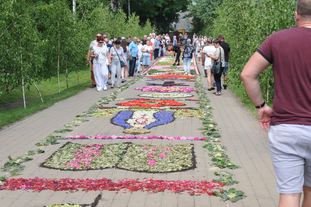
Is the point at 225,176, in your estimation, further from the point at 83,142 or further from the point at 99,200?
the point at 83,142

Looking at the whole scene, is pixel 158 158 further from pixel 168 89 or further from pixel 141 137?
pixel 168 89

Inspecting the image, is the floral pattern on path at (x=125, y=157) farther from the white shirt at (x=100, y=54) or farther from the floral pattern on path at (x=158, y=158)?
the white shirt at (x=100, y=54)

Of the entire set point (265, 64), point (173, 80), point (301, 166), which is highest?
point (265, 64)

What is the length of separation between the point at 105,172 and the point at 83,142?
2587 millimetres

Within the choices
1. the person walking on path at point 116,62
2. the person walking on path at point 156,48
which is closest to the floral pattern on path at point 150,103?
the person walking on path at point 116,62

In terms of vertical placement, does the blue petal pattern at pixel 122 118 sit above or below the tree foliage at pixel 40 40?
below

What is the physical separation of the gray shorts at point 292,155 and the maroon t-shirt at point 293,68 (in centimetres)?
7

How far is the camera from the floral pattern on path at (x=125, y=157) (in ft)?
27.6

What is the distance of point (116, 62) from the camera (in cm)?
2325

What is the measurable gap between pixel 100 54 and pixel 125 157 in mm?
12858

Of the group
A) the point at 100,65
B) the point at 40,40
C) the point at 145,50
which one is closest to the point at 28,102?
the point at 40,40

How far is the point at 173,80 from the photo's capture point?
2678cm

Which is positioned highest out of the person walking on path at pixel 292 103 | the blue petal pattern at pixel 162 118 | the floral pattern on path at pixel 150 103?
the person walking on path at pixel 292 103

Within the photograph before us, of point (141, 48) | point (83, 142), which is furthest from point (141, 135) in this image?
point (141, 48)
